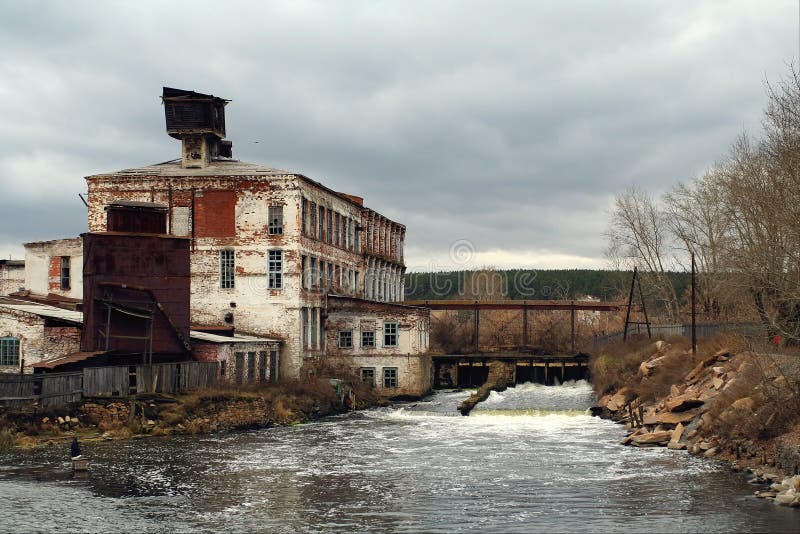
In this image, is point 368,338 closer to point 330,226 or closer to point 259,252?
point 330,226

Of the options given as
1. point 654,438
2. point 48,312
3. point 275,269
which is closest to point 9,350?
point 48,312

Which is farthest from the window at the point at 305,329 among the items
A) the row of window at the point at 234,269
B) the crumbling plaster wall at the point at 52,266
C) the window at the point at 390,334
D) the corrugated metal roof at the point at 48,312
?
the crumbling plaster wall at the point at 52,266

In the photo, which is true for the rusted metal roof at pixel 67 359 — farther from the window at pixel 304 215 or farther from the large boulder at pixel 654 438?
the large boulder at pixel 654 438

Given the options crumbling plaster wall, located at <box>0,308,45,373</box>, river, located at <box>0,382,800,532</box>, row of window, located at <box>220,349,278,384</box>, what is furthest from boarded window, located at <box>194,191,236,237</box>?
river, located at <box>0,382,800,532</box>

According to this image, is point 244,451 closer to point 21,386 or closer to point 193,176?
Result: point 21,386

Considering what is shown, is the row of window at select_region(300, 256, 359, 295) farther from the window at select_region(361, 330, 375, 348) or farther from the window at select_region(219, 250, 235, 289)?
the window at select_region(219, 250, 235, 289)

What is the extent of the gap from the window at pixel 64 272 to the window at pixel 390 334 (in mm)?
17641

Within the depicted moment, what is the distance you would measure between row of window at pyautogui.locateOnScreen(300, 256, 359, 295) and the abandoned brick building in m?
0.11

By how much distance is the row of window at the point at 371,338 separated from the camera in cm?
5316

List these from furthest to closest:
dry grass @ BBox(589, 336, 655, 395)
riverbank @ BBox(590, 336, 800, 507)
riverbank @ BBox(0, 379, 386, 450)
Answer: dry grass @ BBox(589, 336, 655, 395)
riverbank @ BBox(0, 379, 386, 450)
riverbank @ BBox(590, 336, 800, 507)

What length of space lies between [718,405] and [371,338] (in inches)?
1039

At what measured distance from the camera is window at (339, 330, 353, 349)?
175 feet

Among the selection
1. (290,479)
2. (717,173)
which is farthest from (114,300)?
(717,173)

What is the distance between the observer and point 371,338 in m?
53.3
